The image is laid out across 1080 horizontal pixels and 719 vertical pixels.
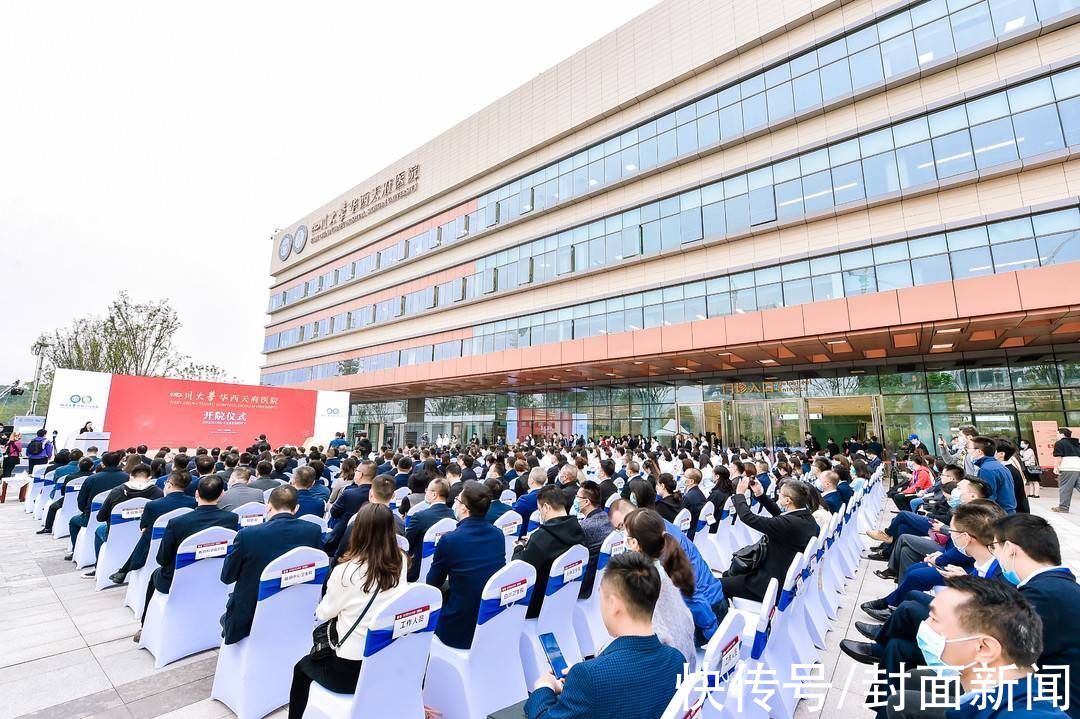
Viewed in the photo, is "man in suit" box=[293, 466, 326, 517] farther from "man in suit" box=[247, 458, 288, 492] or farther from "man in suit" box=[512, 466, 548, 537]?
"man in suit" box=[512, 466, 548, 537]

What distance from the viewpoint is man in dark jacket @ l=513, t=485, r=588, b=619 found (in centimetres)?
348

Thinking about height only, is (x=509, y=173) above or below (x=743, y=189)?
above

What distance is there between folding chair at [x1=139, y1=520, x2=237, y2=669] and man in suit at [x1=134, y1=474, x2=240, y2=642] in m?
0.13

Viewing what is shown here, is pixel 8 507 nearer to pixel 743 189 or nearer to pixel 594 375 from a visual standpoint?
pixel 594 375

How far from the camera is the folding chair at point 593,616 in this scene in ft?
13.0

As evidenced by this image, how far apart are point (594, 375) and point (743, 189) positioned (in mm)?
10139

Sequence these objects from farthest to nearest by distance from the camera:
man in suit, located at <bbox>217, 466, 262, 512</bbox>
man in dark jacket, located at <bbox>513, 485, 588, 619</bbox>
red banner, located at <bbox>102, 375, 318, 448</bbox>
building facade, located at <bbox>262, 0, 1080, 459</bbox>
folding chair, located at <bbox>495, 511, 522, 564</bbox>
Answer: red banner, located at <bbox>102, 375, 318, 448</bbox>
building facade, located at <bbox>262, 0, 1080, 459</bbox>
man in suit, located at <bbox>217, 466, 262, 512</bbox>
folding chair, located at <bbox>495, 511, 522, 564</bbox>
man in dark jacket, located at <bbox>513, 485, 588, 619</bbox>

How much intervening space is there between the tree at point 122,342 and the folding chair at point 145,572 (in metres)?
31.2

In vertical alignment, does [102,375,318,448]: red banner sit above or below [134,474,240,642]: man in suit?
above

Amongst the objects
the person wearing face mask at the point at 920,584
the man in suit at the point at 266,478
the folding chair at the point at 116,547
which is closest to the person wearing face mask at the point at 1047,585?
the person wearing face mask at the point at 920,584

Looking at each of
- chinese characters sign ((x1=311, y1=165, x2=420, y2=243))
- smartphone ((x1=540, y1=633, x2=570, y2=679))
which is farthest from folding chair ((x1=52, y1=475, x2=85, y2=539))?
chinese characters sign ((x1=311, y1=165, x2=420, y2=243))

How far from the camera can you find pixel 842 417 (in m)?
17.1

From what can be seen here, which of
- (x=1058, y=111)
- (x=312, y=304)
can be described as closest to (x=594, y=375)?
(x=1058, y=111)

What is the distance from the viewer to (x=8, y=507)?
1102cm
